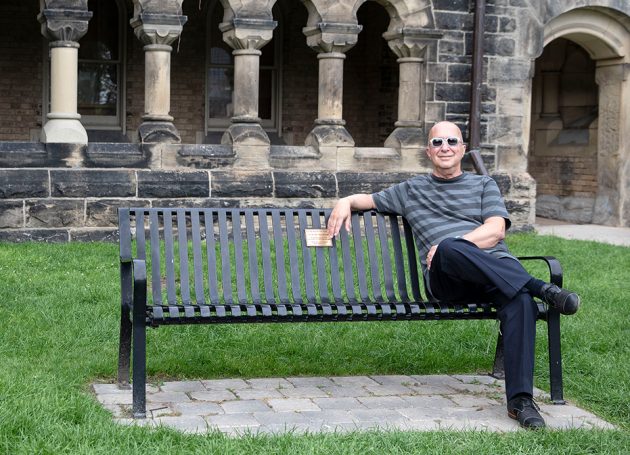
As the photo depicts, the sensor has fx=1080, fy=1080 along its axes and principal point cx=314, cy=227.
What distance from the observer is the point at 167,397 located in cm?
543

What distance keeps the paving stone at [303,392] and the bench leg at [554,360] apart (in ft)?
3.86

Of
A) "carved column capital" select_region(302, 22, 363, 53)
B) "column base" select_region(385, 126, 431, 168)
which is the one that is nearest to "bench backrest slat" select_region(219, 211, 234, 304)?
"carved column capital" select_region(302, 22, 363, 53)

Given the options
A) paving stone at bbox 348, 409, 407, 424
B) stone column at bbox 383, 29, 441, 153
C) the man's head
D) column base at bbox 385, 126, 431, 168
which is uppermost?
stone column at bbox 383, 29, 441, 153

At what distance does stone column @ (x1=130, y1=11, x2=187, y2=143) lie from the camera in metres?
12.1

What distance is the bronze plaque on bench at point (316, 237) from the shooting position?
5.90 meters

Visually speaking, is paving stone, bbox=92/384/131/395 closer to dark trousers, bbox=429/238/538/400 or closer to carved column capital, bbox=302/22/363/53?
dark trousers, bbox=429/238/538/400

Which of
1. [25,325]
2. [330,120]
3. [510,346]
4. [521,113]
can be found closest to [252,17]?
[330,120]

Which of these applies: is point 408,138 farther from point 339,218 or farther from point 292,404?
point 292,404

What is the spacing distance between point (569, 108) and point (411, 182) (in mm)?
12572

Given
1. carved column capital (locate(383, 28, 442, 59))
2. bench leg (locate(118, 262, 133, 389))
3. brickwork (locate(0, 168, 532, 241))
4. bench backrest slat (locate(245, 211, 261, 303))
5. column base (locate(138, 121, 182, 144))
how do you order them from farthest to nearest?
carved column capital (locate(383, 28, 442, 59)) < column base (locate(138, 121, 182, 144)) < brickwork (locate(0, 168, 532, 241)) < bench backrest slat (locate(245, 211, 261, 303)) < bench leg (locate(118, 262, 133, 389))

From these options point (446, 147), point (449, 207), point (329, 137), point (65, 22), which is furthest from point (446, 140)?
point (329, 137)

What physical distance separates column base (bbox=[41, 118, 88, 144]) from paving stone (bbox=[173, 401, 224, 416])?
7060 millimetres

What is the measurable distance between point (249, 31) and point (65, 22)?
6.94ft

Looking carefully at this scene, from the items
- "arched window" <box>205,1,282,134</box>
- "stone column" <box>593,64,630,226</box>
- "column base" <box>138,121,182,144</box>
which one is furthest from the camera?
"arched window" <box>205,1,282,134</box>
